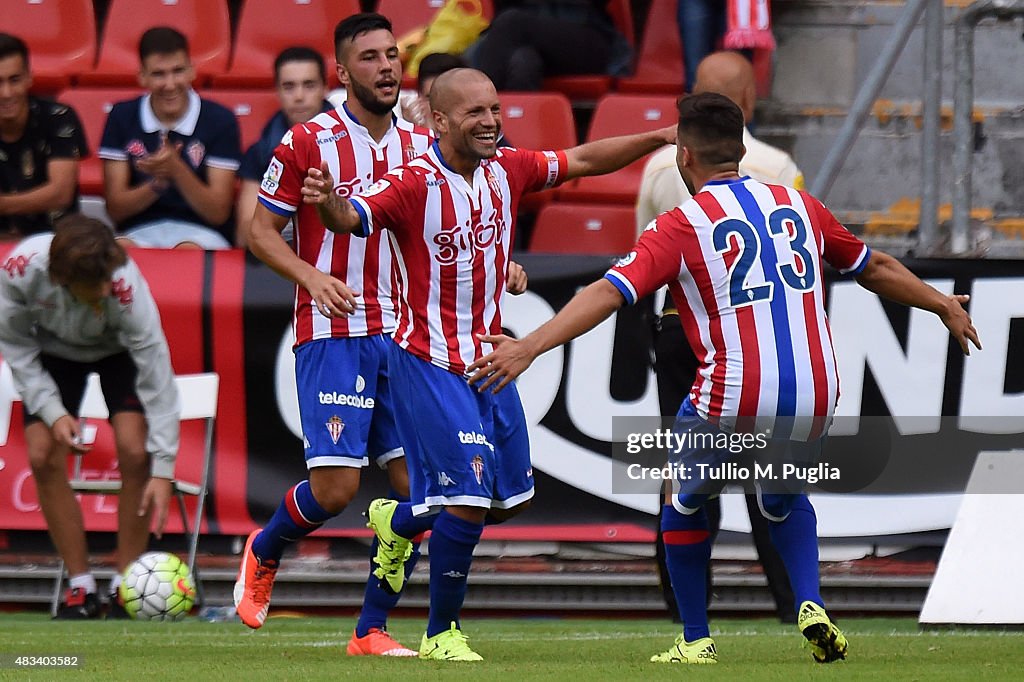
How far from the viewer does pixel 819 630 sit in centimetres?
504

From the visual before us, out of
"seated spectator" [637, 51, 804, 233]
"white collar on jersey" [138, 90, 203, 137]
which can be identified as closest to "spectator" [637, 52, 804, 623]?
"seated spectator" [637, 51, 804, 233]

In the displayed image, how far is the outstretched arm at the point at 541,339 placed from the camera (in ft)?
15.9

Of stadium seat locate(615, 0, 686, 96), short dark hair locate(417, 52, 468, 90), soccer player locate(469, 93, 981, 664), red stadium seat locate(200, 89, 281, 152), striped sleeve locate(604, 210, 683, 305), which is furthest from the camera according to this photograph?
stadium seat locate(615, 0, 686, 96)

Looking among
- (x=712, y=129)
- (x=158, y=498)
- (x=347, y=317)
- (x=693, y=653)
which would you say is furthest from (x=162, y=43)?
(x=693, y=653)

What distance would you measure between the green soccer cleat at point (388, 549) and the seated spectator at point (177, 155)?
313cm

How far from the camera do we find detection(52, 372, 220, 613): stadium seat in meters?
7.87

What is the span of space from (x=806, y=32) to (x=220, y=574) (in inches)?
194

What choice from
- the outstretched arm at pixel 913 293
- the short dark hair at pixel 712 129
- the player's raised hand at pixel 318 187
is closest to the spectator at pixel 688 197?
the outstretched arm at pixel 913 293

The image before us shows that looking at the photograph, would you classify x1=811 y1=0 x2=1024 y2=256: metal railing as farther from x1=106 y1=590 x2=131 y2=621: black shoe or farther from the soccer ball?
x1=106 y1=590 x2=131 y2=621: black shoe

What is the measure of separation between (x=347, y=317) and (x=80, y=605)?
243 cm

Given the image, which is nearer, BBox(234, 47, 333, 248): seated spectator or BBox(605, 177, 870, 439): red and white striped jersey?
BBox(605, 177, 870, 439): red and white striped jersey

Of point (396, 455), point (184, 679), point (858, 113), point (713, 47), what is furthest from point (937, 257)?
point (184, 679)

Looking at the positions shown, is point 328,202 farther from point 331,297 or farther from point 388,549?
point 388,549

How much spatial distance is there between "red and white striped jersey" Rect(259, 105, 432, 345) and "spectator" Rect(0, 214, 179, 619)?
1.40 m
